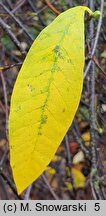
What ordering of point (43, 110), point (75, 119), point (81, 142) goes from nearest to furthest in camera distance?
1. point (43, 110)
2. point (81, 142)
3. point (75, 119)

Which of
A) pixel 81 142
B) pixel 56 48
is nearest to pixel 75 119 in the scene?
pixel 81 142

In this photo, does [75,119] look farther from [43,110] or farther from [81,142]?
[43,110]

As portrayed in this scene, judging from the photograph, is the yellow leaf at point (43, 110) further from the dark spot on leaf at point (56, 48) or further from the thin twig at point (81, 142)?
the thin twig at point (81, 142)

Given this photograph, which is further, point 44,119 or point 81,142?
point 81,142

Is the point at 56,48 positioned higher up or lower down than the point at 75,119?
higher up

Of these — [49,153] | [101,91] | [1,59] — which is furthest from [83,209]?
[1,59]

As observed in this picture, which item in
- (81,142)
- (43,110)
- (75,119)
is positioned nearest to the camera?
(43,110)

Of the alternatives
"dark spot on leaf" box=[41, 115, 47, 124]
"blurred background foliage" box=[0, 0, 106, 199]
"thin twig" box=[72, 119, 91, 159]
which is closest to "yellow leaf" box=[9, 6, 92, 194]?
"dark spot on leaf" box=[41, 115, 47, 124]

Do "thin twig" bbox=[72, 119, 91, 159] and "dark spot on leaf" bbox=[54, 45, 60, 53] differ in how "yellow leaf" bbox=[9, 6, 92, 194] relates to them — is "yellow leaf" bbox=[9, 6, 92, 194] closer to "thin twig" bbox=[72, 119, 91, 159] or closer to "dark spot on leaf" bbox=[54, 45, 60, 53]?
"dark spot on leaf" bbox=[54, 45, 60, 53]

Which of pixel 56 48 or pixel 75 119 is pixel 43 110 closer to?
pixel 56 48

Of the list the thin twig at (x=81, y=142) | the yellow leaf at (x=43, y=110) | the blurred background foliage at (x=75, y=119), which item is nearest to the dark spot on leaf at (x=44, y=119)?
the yellow leaf at (x=43, y=110)
